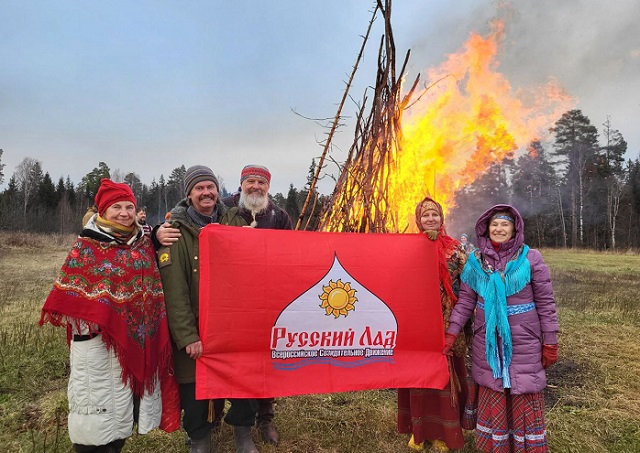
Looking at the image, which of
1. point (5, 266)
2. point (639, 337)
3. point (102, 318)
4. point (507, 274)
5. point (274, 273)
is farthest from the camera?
point (5, 266)

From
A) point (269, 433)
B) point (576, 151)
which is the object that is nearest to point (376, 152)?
point (269, 433)

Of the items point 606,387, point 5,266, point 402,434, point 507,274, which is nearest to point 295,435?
point 402,434

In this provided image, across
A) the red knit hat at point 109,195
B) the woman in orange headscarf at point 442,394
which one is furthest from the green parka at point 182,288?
the woman in orange headscarf at point 442,394

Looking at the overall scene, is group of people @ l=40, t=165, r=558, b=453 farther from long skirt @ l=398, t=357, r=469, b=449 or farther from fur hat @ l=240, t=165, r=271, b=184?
fur hat @ l=240, t=165, r=271, b=184

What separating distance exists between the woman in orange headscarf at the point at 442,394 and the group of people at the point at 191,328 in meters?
0.01

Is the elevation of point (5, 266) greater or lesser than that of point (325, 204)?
lesser

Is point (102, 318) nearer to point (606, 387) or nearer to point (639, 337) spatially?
point (606, 387)

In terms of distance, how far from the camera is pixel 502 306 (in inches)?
113

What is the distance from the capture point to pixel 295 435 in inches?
149

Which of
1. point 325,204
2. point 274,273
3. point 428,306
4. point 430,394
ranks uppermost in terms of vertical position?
point 325,204

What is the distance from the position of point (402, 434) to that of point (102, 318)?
9.70 ft

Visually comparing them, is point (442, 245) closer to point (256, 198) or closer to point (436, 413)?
point (436, 413)

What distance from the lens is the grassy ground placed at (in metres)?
3.61

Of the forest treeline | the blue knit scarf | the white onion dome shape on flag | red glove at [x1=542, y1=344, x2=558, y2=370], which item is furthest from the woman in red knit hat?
the forest treeline
